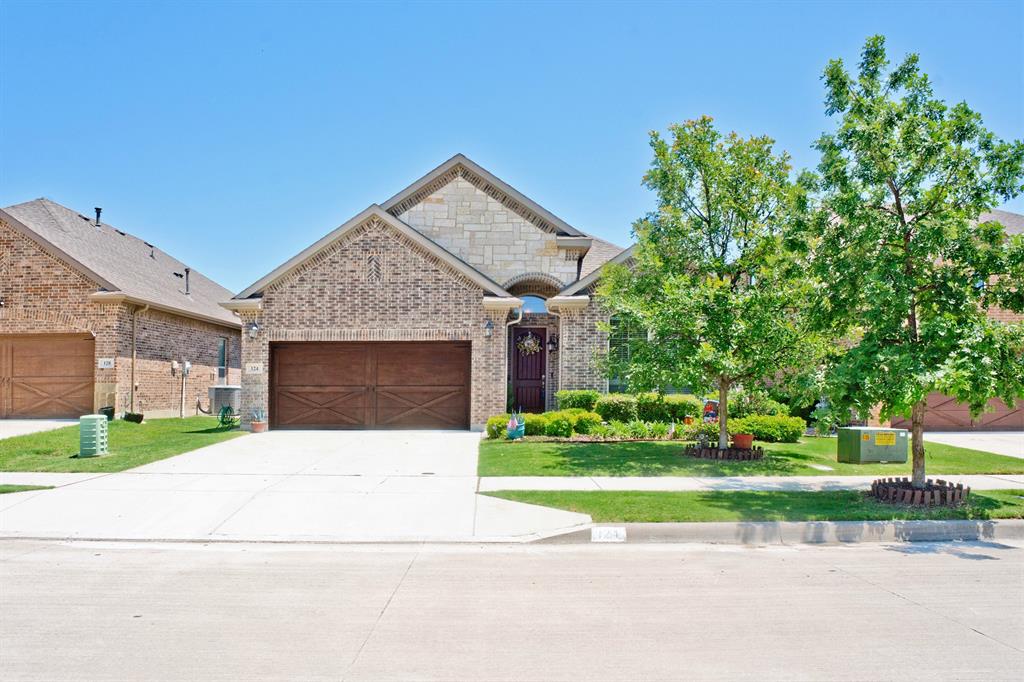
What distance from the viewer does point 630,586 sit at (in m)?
6.22

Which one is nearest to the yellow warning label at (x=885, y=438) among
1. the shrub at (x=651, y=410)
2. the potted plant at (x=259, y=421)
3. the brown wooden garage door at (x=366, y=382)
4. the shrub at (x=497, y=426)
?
the shrub at (x=651, y=410)

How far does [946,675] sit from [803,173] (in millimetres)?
8020

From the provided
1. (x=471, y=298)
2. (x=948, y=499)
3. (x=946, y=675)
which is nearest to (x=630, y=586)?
(x=946, y=675)

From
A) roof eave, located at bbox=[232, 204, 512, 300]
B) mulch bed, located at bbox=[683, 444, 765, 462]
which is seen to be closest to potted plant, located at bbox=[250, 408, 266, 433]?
roof eave, located at bbox=[232, 204, 512, 300]

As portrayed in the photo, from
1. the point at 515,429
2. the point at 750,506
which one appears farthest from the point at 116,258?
the point at 750,506

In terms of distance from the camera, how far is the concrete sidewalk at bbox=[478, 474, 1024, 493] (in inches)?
416

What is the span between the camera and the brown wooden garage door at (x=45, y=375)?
20.4 metres

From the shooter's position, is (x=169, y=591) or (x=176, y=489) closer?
(x=169, y=591)

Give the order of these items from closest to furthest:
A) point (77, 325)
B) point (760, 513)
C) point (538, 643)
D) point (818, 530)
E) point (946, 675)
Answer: point (946, 675), point (538, 643), point (818, 530), point (760, 513), point (77, 325)

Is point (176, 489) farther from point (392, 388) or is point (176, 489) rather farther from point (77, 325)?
point (77, 325)

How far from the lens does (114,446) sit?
15.1 m

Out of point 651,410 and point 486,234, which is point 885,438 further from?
point 486,234

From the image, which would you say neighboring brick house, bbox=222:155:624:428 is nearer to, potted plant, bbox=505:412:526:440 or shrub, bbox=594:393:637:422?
shrub, bbox=594:393:637:422

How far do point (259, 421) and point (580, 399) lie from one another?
8.61 m
